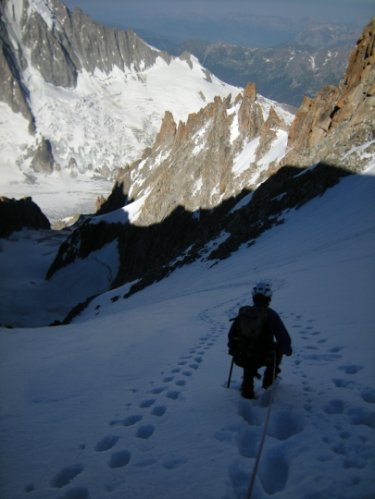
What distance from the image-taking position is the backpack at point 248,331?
5.72m

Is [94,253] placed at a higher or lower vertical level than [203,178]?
lower

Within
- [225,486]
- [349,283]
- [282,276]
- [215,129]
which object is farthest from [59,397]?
[215,129]

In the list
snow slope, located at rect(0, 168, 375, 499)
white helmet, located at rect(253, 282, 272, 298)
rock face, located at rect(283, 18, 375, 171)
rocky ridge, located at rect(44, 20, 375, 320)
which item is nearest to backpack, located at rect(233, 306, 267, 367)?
white helmet, located at rect(253, 282, 272, 298)

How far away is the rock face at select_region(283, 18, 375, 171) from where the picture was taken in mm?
26203

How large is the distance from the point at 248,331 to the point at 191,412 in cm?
150

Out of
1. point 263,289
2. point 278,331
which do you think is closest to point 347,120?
point 263,289

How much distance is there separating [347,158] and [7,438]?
82.0ft

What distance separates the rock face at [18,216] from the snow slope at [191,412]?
11472cm

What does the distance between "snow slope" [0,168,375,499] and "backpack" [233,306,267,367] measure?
0.66 meters

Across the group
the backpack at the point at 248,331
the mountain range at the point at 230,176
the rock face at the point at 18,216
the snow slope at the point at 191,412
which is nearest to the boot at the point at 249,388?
the snow slope at the point at 191,412

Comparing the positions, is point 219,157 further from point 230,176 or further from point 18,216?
point 18,216

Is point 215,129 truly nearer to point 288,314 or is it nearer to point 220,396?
point 288,314

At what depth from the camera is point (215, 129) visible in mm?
59094

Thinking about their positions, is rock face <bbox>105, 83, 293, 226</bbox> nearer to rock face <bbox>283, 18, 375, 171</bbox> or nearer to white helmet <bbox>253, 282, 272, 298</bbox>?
rock face <bbox>283, 18, 375, 171</bbox>
